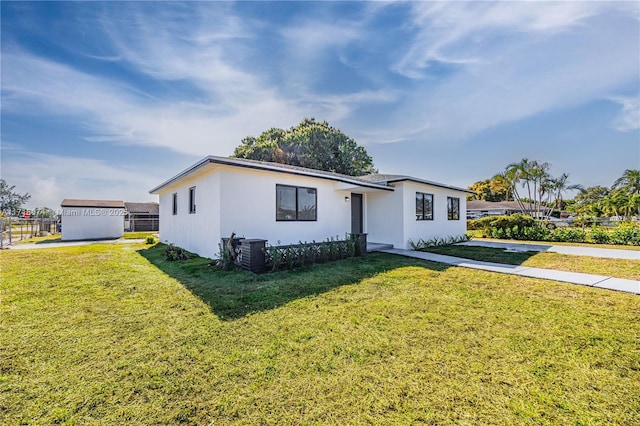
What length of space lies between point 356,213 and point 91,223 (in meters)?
18.0

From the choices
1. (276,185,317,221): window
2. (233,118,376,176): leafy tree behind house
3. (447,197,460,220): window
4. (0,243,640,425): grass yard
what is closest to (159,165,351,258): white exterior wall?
(276,185,317,221): window

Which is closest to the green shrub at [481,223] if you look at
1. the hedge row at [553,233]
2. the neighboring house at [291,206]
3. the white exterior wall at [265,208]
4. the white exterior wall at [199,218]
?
the hedge row at [553,233]

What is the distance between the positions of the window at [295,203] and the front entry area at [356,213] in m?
2.73

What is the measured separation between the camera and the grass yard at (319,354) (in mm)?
2133

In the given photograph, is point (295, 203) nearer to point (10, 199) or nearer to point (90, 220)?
point (90, 220)

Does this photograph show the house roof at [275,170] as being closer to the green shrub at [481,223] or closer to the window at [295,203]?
the window at [295,203]

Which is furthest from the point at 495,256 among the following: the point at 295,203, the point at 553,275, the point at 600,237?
the point at 600,237

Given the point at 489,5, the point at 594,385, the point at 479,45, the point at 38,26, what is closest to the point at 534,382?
the point at 594,385

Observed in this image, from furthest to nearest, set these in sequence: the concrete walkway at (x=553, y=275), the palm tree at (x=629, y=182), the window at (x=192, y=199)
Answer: the palm tree at (x=629, y=182), the window at (x=192, y=199), the concrete walkway at (x=553, y=275)

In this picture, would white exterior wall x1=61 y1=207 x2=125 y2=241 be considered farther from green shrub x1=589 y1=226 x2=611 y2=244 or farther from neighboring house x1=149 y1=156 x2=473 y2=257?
green shrub x1=589 y1=226 x2=611 y2=244

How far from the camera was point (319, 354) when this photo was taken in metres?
2.97

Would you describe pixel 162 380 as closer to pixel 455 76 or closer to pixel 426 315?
pixel 426 315

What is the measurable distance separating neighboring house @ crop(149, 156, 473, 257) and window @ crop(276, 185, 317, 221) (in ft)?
0.11

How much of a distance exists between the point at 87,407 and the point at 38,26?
10.5 meters
